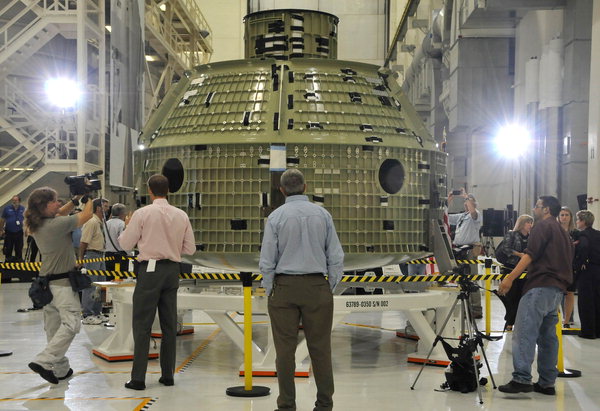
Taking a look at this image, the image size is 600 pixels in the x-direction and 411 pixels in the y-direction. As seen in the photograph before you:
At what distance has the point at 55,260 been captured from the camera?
6.66 meters

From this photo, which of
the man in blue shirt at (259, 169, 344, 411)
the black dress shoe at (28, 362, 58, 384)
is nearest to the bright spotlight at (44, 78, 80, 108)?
the black dress shoe at (28, 362, 58, 384)

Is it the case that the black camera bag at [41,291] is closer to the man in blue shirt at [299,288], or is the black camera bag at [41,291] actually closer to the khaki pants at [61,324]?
the khaki pants at [61,324]

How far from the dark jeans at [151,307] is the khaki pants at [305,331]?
5.15ft

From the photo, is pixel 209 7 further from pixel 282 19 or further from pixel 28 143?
pixel 282 19

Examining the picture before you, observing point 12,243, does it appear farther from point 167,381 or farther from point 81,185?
point 167,381

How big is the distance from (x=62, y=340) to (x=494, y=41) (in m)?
14.6

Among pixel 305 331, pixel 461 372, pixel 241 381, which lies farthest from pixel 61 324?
pixel 461 372

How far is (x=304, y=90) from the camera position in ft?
24.6

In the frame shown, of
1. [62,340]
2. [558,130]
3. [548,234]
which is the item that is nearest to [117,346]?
[62,340]

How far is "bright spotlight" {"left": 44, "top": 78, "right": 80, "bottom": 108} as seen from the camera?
21.5 meters

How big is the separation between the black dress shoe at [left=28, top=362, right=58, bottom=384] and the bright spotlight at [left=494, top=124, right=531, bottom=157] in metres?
12.2

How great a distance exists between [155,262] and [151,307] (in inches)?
15.3

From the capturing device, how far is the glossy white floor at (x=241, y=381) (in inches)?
239

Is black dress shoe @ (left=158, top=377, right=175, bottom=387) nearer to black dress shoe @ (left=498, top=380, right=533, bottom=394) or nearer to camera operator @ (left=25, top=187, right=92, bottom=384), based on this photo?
camera operator @ (left=25, top=187, right=92, bottom=384)
